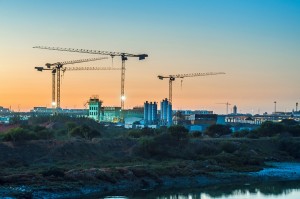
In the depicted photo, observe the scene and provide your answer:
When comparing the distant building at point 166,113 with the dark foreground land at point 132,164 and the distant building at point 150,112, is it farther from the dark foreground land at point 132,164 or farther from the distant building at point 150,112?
the dark foreground land at point 132,164

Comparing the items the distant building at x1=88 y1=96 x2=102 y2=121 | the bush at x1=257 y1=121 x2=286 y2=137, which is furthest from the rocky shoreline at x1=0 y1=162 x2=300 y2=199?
the distant building at x1=88 y1=96 x2=102 y2=121

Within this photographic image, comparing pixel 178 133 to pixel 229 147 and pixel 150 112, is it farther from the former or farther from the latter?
pixel 150 112

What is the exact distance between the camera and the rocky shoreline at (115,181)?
41.4m

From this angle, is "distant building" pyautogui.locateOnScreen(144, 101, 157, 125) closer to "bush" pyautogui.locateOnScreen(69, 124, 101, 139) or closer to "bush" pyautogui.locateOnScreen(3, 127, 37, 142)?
"bush" pyautogui.locateOnScreen(69, 124, 101, 139)

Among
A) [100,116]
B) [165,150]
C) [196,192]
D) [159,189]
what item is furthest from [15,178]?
[100,116]

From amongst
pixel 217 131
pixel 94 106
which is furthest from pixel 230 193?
pixel 94 106

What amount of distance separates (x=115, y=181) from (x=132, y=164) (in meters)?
9.67

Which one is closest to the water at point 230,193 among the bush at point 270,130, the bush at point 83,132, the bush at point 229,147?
the bush at point 229,147

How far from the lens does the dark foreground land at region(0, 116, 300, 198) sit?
44.7m

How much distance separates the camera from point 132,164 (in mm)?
57500

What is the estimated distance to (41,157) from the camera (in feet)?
192

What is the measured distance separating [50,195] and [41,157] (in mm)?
18252

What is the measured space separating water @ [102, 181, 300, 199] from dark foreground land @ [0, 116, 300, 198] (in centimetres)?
226

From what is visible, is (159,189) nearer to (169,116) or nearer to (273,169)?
(273,169)
